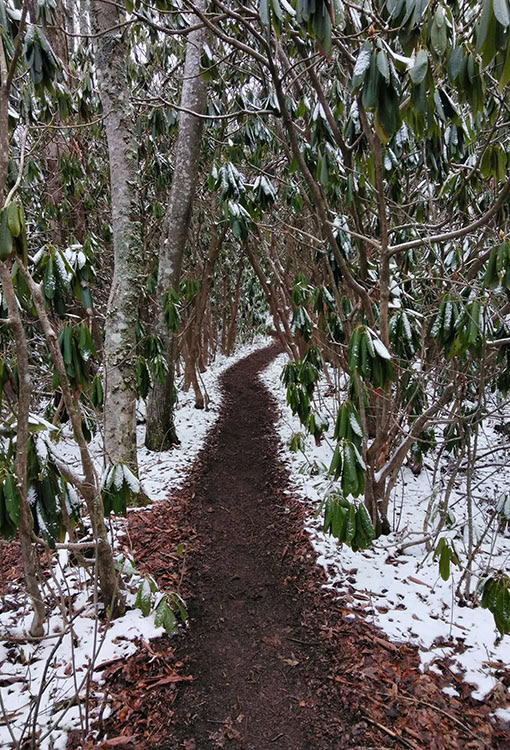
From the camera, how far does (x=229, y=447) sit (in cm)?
613

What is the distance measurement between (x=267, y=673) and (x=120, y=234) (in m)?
3.50

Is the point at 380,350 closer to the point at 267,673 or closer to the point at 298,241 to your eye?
the point at 267,673

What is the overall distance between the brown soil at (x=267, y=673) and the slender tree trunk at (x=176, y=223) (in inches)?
87.8

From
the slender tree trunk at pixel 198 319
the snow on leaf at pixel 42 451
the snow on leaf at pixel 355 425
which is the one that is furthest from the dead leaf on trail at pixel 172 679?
the slender tree trunk at pixel 198 319

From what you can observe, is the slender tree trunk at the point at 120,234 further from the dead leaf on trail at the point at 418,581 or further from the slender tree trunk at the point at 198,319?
the slender tree trunk at the point at 198,319

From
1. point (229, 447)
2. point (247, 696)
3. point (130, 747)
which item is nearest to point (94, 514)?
point (130, 747)

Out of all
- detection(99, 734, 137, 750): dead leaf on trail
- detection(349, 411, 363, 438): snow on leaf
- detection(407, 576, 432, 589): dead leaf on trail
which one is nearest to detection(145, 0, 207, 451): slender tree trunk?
detection(349, 411, 363, 438): snow on leaf

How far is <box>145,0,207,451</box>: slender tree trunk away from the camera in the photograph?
5102mm

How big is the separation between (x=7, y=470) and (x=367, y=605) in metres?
2.38

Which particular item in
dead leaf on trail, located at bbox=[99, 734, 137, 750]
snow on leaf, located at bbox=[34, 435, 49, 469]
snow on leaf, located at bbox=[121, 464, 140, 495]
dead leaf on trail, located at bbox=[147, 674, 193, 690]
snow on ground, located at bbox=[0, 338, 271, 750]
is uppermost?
snow on leaf, located at bbox=[34, 435, 49, 469]

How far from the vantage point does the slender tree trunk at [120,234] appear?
3549 mm

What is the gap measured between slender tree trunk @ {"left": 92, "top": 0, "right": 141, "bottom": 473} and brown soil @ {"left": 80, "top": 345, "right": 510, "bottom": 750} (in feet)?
3.79

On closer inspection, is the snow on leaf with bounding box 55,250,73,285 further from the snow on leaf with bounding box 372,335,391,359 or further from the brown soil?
the brown soil

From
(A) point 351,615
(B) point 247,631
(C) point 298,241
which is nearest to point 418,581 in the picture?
(A) point 351,615
